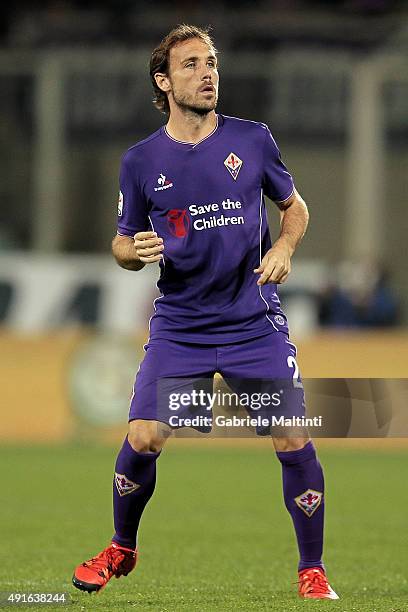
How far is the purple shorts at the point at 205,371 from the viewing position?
6129mm

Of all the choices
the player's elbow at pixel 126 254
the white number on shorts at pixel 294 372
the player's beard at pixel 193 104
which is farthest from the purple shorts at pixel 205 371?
the player's beard at pixel 193 104

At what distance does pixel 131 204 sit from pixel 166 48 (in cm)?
66

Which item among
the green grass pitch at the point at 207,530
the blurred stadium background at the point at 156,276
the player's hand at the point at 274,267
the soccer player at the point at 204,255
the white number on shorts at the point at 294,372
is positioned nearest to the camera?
the player's hand at the point at 274,267

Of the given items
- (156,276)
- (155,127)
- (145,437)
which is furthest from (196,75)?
(155,127)

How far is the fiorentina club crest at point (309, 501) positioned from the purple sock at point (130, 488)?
62cm

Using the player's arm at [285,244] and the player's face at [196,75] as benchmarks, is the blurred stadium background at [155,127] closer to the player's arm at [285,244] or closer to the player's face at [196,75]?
the player's arm at [285,244]

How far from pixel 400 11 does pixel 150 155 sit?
757 inches

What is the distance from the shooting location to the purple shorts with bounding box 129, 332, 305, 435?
20.1ft

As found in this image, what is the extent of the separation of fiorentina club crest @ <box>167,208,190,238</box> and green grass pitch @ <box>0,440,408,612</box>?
4.90 feet

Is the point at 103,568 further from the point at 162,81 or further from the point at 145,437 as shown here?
the point at 162,81

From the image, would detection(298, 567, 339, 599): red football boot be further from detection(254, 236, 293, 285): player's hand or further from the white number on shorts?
detection(254, 236, 293, 285): player's hand

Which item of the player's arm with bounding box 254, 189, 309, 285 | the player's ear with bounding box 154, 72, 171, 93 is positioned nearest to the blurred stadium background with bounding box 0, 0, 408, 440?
the player's arm with bounding box 254, 189, 309, 285

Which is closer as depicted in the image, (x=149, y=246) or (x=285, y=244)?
(x=149, y=246)

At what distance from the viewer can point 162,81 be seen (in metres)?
6.37
